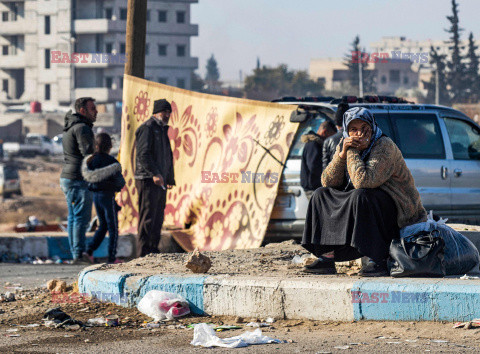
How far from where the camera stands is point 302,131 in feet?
33.8

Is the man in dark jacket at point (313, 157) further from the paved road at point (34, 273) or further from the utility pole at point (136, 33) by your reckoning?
the utility pole at point (136, 33)

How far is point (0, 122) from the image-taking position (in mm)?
89438

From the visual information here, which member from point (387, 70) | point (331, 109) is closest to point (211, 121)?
point (331, 109)

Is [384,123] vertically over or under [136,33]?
under

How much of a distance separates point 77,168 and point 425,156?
4.06 metres

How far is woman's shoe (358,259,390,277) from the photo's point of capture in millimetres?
6465

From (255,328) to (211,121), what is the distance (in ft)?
18.0

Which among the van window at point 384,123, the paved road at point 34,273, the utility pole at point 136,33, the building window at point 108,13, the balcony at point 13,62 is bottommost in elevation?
the paved road at point 34,273

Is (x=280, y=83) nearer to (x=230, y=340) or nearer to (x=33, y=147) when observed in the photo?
(x=33, y=147)

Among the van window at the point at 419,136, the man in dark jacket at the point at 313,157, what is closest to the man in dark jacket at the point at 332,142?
the man in dark jacket at the point at 313,157

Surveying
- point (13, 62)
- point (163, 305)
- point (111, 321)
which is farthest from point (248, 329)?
point (13, 62)

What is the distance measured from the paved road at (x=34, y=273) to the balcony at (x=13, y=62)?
9553 centimetres

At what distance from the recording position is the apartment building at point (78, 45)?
9844 cm

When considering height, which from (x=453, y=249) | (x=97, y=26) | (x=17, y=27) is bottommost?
(x=453, y=249)
